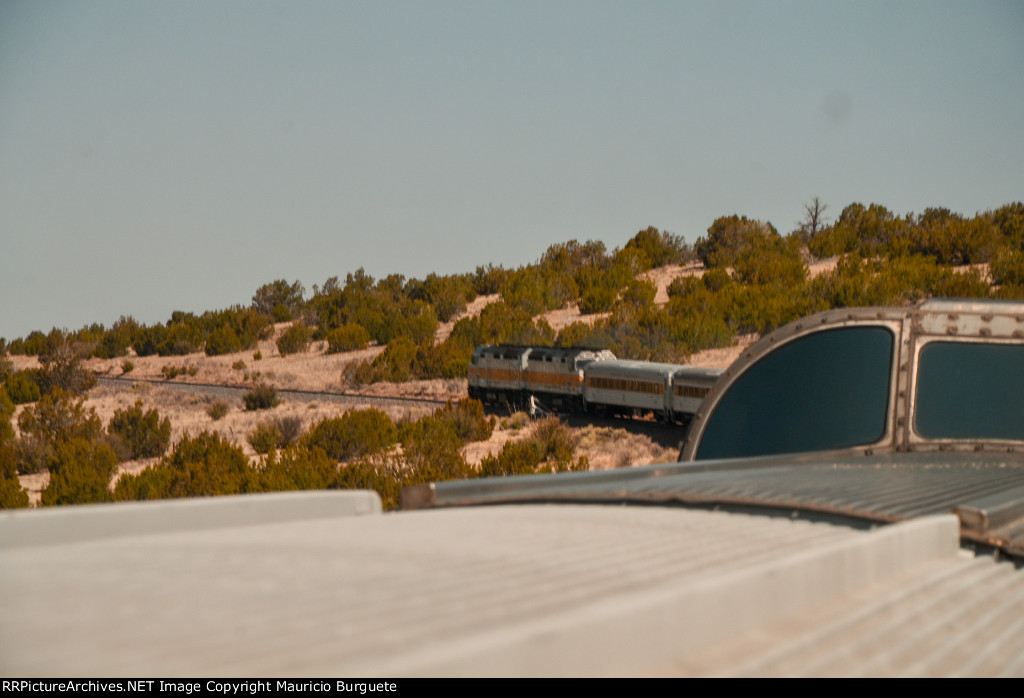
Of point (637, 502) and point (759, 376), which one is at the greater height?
point (759, 376)

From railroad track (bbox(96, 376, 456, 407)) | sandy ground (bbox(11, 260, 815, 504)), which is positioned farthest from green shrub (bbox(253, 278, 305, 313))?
railroad track (bbox(96, 376, 456, 407))

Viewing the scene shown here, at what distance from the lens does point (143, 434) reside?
26859 mm

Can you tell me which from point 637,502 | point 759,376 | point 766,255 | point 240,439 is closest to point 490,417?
point 240,439

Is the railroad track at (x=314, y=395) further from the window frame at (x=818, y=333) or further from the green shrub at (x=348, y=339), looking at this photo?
the window frame at (x=818, y=333)

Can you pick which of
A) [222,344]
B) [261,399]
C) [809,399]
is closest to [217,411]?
[261,399]

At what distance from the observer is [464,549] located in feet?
12.8

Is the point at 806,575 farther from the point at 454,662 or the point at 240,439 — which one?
the point at 240,439

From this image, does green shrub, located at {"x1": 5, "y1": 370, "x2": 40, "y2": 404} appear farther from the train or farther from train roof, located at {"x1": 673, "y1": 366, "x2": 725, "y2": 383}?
train roof, located at {"x1": 673, "y1": 366, "x2": 725, "y2": 383}

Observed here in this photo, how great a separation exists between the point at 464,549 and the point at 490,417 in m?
27.4

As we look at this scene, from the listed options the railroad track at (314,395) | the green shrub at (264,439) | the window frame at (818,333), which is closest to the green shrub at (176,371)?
the railroad track at (314,395)

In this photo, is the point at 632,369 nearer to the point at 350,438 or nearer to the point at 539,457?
the point at 539,457

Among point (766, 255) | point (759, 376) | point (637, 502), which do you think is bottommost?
point (637, 502)

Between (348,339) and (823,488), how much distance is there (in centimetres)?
5350

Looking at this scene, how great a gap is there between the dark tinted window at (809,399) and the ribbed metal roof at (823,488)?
1139 mm
